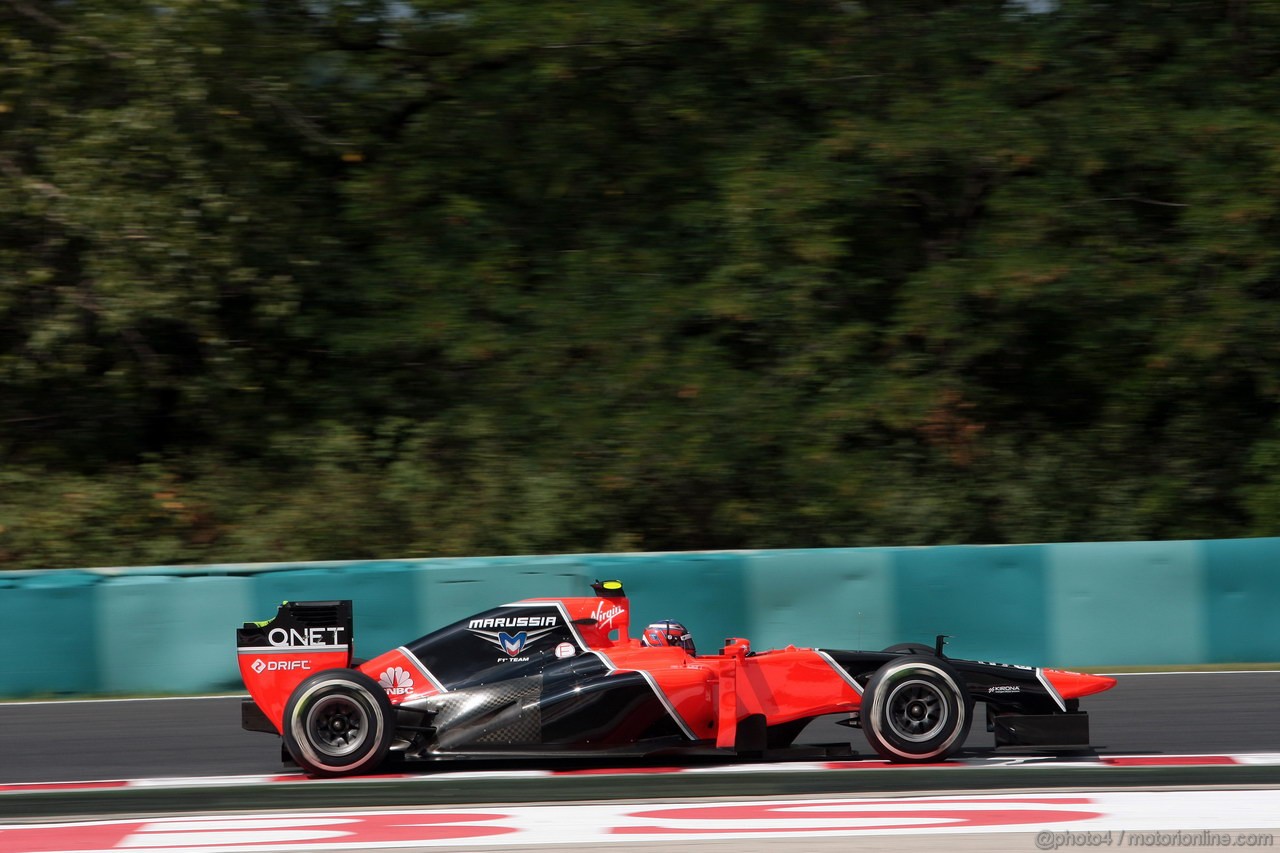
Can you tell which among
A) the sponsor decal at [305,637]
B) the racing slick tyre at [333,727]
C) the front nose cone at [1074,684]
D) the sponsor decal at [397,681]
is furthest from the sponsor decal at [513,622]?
the front nose cone at [1074,684]

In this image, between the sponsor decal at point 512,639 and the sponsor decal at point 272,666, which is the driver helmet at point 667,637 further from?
the sponsor decal at point 272,666

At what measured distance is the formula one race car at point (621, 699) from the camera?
6.64 metres

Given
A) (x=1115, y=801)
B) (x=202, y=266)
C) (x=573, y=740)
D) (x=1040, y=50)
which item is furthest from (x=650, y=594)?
(x=1040, y=50)

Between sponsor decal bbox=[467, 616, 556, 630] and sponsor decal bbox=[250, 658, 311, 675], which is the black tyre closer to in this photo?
sponsor decal bbox=[467, 616, 556, 630]

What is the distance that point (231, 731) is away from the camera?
838cm

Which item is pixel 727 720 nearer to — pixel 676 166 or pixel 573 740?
pixel 573 740

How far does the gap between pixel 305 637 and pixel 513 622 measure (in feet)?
3.53

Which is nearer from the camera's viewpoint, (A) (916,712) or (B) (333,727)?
(A) (916,712)

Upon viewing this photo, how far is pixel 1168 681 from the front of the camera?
Result: 935 centimetres

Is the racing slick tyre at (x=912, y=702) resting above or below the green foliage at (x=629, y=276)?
below

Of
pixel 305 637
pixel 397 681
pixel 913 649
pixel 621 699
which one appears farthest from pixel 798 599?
pixel 305 637

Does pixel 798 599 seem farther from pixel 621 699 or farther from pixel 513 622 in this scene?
pixel 621 699

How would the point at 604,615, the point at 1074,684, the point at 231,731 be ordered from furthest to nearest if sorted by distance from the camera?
the point at 231,731
the point at 604,615
the point at 1074,684

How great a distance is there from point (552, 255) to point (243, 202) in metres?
3.53
